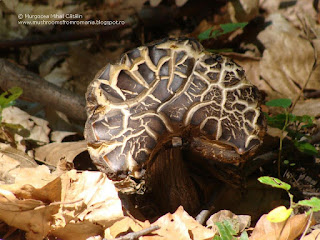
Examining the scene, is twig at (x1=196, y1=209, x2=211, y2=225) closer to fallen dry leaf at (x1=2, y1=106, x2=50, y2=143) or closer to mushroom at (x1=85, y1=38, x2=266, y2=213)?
mushroom at (x1=85, y1=38, x2=266, y2=213)

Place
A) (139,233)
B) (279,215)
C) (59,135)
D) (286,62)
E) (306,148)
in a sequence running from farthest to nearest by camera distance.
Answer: (286,62)
(59,135)
(306,148)
(139,233)
(279,215)

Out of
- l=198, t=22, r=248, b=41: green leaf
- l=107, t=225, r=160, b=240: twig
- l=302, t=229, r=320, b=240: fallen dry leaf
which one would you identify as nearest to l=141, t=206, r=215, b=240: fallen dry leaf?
l=107, t=225, r=160, b=240: twig

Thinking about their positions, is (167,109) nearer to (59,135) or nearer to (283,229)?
(283,229)

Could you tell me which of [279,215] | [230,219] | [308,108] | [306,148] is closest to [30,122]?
[230,219]

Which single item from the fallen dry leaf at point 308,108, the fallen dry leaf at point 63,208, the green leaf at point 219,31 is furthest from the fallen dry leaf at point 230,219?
the green leaf at point 219,31

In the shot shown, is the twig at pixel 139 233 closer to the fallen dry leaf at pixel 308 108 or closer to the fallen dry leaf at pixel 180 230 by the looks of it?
the fallen dry leaf at pixel 180 230
